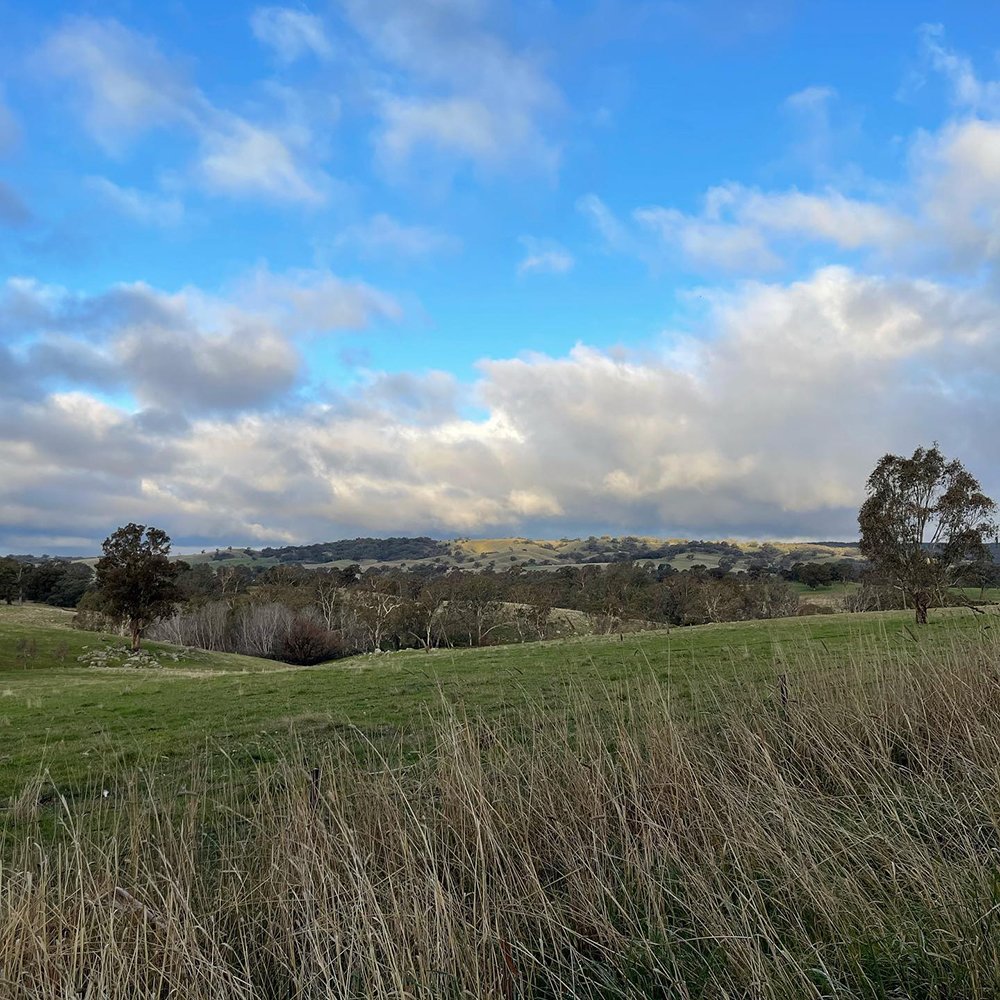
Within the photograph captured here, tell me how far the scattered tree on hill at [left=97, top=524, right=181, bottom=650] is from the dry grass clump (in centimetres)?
4441

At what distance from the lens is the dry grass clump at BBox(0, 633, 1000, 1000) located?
3.35 meters

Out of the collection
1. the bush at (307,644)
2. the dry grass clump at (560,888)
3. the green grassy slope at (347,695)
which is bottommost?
the bush at (307,644)

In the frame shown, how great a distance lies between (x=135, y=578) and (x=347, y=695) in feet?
117

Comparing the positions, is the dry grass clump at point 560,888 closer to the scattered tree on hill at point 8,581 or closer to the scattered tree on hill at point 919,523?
the scattered tree on hill at point 919,523

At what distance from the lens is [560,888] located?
186 inches

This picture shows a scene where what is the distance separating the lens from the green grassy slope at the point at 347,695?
963 centimetres

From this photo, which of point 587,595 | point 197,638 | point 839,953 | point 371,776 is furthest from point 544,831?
point 587,595

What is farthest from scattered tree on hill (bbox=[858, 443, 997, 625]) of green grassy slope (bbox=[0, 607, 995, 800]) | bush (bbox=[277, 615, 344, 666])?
bush (bbox=[277, 615, 344, 666])

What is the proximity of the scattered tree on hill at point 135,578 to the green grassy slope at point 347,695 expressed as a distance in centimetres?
1556

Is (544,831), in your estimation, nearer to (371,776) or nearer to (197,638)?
(371,776)

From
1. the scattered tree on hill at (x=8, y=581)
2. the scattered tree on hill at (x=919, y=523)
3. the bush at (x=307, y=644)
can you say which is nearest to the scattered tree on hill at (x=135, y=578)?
the bush at (x=307, y=644)

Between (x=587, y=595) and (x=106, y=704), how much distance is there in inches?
2975

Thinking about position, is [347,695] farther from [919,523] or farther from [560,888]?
[919,523]

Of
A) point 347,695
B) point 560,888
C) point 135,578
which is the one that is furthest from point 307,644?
point 560,888
